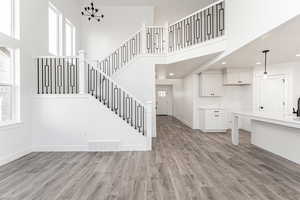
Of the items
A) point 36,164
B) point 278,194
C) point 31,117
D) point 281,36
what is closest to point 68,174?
point 36,164

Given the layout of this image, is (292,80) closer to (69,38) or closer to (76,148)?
(76,148)

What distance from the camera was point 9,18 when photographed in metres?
4.46

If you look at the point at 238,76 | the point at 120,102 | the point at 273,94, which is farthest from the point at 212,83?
the point at 120,102

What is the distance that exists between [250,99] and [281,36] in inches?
195

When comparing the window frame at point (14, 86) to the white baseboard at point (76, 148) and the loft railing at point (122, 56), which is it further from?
the loft railing at point (122, 56)

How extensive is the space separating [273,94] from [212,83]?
2253mm

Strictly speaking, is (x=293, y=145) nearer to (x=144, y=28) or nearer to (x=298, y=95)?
(x=298, y=95)

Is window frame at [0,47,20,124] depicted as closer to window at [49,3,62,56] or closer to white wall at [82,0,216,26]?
window at [49,3,62,56]

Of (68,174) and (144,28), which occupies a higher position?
(144,28)

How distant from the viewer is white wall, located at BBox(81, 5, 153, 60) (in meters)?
8.56

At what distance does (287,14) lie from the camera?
110 inches

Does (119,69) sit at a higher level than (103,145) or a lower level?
higher

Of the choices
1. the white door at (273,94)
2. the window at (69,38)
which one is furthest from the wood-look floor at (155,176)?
the window at (69,38)

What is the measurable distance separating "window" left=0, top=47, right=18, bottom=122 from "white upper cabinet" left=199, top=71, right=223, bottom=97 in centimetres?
662
